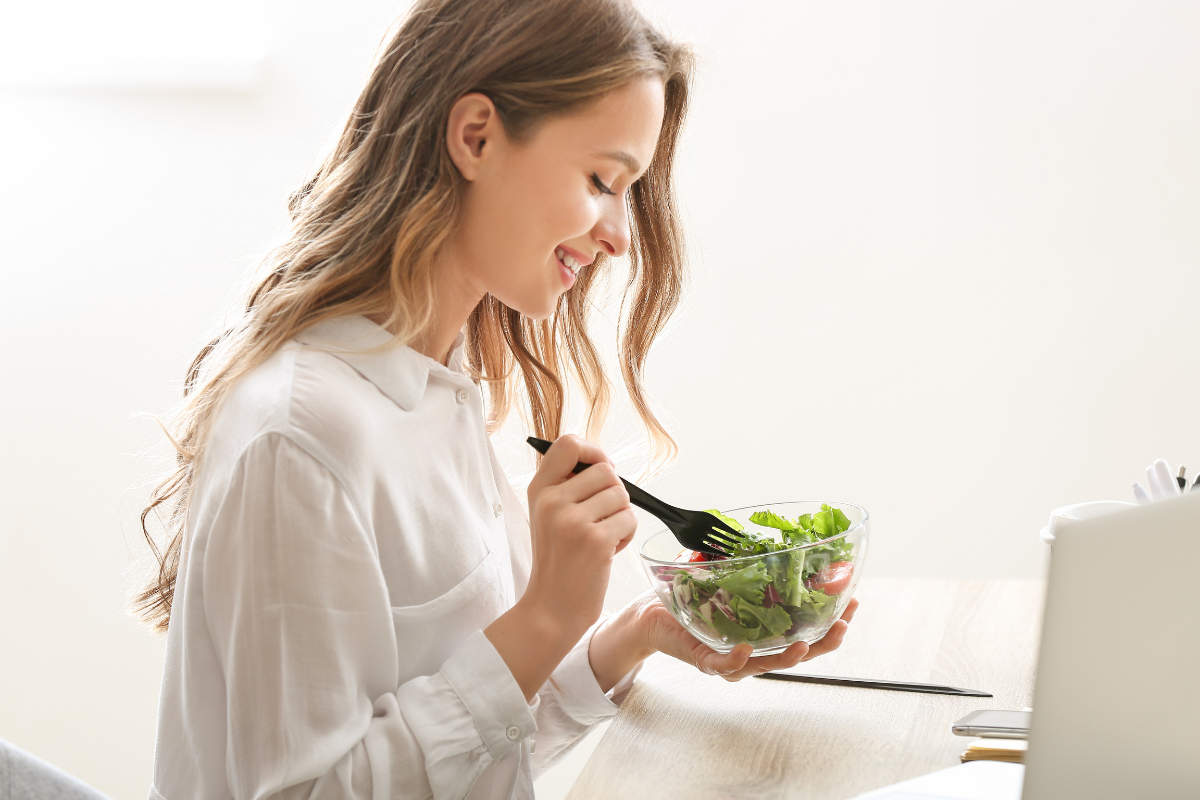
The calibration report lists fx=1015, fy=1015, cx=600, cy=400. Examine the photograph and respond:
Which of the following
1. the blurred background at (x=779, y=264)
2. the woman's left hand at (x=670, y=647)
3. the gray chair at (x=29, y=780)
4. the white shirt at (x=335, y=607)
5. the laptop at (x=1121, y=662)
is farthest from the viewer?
the blurred background at (x=779, y=264)

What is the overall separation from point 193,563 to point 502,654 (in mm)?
262

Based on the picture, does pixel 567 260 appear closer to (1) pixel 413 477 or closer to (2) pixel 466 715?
(1) pixel 413 477

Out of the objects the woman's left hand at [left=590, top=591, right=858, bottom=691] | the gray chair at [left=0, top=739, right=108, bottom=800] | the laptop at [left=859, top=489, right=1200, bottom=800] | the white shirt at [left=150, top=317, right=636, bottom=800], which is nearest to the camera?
the laptop at [left=859, top=489, right=1200, bottom=800]

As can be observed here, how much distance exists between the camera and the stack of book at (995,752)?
0.78 meters

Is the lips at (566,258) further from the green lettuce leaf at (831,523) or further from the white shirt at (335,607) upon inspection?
the green lettuce leaf at (831,523)

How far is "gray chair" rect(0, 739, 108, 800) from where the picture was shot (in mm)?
642

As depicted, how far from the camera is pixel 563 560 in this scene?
34.2 inches

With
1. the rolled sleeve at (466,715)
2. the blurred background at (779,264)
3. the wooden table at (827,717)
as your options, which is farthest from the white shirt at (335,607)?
the blurred background at (779,264)

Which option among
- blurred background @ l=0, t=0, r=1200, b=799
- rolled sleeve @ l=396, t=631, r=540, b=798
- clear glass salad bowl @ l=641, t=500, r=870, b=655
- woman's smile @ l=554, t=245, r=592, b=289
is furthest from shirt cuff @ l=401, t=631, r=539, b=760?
blurred background @ l=0, t=0, r=1200, b=799

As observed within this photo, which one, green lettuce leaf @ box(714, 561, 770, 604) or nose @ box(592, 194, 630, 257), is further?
nose @ box(592, 194, 630, 257)

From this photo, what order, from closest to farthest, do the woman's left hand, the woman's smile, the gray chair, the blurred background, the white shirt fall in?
the gray chair
the white shirt
the woman's left hand
the woman's smile
the blurred background

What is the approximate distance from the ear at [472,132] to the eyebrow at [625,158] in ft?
0.33

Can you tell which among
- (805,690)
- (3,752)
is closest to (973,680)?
(805,690)

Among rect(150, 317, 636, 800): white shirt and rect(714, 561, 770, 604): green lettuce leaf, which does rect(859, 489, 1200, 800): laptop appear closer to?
rect(714, 561, 770, 604): green lettuce leaf
